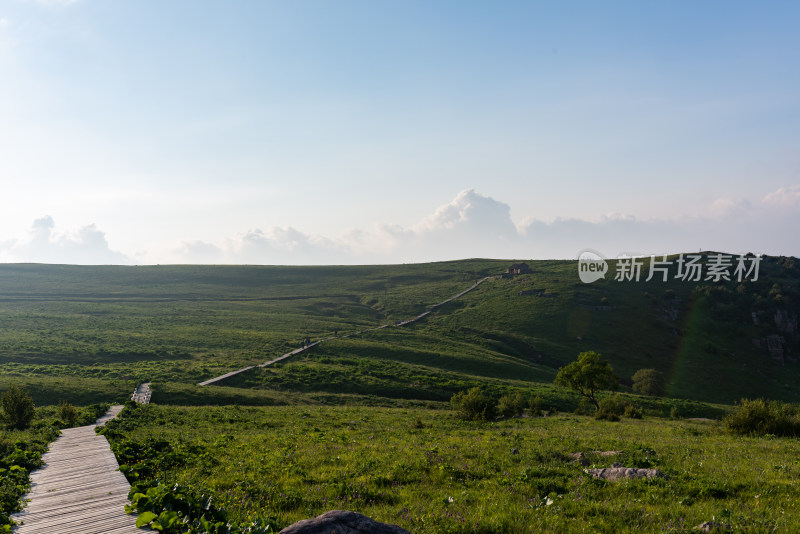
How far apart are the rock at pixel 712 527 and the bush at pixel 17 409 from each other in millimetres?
29458

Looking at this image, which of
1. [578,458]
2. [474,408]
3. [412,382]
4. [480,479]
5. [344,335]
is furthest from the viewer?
[344,335]

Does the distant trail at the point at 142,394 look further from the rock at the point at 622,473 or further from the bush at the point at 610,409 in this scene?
the bush at the point at 610,409

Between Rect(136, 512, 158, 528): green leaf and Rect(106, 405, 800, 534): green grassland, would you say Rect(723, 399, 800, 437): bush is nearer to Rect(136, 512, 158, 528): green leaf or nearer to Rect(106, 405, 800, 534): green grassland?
Rect(106, 405, 800, 534): green grassland

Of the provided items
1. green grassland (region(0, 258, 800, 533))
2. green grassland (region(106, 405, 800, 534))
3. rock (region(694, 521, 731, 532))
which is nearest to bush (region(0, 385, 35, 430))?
green grassland (region(0, 258, 800, 533))

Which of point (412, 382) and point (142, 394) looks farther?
point (412, 382)

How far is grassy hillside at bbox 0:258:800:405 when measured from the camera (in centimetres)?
5366

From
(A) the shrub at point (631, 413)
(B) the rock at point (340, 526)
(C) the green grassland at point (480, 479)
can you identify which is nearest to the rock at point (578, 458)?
(C) the green grassland at point (480, 479)

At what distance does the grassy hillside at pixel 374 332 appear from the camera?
53656 mm

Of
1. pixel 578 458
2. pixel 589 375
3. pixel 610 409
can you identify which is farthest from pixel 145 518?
pixel 589 375

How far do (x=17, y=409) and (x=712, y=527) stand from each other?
30322 mm

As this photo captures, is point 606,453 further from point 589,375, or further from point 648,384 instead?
point 648,384

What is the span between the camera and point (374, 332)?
9294 centimetres

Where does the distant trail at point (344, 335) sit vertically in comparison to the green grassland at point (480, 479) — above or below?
below

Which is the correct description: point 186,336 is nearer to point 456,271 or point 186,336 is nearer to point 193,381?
point 193,381
